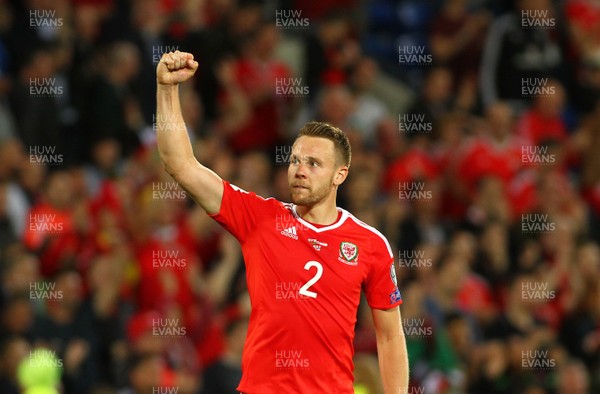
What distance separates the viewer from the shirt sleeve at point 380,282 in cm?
632

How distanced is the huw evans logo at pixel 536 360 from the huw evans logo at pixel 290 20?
15.5ft

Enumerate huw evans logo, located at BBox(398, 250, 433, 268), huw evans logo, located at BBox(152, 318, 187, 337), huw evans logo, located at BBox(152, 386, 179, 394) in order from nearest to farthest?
huw evans logo, located at BBox(152, 386, 179, 394)
huw evans logo, located at BBox(152, 318, 187, 337)
huw evans logo, located at BBox(398, 250, 433, 268)

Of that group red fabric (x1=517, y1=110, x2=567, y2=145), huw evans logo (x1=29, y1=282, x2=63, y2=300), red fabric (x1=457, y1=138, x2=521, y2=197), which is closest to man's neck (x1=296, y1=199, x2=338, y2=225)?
huw evans logo (x1=29, y1=282, x2=63, y2=300)

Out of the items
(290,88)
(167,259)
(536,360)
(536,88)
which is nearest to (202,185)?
(167,259)

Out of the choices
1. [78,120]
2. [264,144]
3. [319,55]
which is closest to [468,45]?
[319,55]

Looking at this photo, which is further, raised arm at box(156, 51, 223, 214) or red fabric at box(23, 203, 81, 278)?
red fabric at box(23, 203, 81, 278)

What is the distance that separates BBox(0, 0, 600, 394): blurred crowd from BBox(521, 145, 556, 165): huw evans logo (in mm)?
31

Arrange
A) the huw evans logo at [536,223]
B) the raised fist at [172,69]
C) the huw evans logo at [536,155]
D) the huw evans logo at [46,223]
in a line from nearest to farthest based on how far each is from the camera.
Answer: the raised fist at [172,69], the huw evans logo at [46,223], the huw evans logo at [536,223], the huw evans logo at [536,155]

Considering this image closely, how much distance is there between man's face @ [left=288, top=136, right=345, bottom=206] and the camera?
6.12 meters

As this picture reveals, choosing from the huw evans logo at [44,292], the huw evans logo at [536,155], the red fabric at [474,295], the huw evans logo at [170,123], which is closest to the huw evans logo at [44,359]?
the huw evans logo at [44,292]

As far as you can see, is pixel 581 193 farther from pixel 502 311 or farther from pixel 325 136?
pixel 325 136

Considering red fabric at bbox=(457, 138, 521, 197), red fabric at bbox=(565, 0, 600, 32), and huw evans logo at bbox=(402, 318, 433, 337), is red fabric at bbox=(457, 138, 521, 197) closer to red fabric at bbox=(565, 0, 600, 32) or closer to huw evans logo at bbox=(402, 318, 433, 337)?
huw evans logo at bbox=(402, 318, 433, 337)

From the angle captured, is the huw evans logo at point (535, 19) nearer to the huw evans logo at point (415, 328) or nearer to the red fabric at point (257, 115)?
the red fabric at point (257, 115)

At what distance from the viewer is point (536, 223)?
12.7 m
